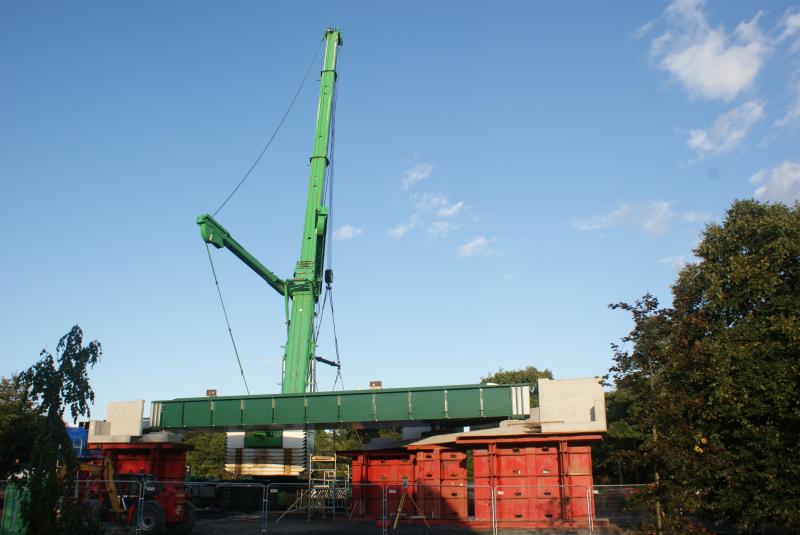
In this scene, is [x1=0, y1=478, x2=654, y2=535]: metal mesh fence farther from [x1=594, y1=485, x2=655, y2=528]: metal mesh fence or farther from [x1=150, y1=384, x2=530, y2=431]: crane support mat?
[x1=150, y1=384, x2=530, y2=431]: crane support mat

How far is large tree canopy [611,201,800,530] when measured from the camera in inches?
635

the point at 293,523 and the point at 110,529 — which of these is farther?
the point at 293,523

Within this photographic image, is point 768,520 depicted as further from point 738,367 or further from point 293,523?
point 293,523

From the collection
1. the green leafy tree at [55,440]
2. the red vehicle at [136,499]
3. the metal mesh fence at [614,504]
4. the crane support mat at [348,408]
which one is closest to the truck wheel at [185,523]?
the red vehicle at [136,499]

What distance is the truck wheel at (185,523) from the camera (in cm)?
2361

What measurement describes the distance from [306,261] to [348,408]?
1044 centimetres

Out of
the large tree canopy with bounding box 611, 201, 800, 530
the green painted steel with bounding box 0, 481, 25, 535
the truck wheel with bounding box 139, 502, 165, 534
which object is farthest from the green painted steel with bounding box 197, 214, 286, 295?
the large tree canopy with bounding box 611, 201, 800, 530

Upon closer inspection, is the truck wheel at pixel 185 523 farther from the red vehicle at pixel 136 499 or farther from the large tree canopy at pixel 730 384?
the large tree canopy at pixel 730 384

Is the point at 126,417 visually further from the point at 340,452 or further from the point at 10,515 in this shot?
the point at 10,515

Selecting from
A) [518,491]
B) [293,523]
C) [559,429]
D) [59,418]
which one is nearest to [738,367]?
[559,429]

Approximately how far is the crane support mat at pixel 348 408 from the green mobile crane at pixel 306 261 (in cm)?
305

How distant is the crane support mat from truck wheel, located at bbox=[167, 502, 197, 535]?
713 cm

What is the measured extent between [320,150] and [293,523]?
21.7 meters

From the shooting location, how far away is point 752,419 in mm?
23453
